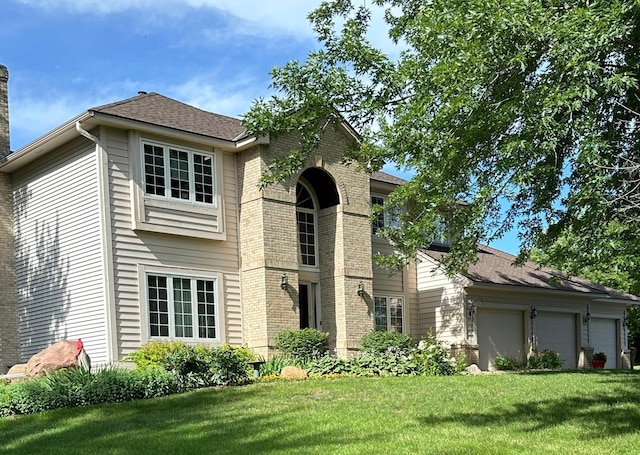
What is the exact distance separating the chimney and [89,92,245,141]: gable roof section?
3569 millimetres

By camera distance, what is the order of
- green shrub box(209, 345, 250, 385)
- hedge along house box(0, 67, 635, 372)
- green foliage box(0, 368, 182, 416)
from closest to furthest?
green foliage box(0, 368, 182, 416)
green shrub box(209, 345, 250, 385)
hedge along house box(0, 67, 635, 372)

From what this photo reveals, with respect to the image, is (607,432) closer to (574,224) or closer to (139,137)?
(574,224)

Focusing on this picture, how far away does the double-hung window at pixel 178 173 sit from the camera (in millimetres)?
18594

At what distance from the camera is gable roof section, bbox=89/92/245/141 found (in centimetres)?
1853

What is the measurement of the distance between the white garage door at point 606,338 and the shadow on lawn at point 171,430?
709 inches

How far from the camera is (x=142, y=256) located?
1828 cm

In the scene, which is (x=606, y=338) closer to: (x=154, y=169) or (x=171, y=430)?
(x=154, y=169)

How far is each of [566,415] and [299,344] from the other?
29.4 feet

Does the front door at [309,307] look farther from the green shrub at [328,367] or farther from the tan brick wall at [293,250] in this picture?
the green shrub at [328,367]

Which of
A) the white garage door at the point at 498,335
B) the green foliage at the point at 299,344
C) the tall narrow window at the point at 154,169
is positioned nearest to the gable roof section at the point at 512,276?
the white garage door at the point at 498,335

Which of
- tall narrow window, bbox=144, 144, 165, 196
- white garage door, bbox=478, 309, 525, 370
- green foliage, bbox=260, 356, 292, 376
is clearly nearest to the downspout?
tall narrow window, bbox=144, 144, 165, 196

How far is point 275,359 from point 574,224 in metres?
10.3

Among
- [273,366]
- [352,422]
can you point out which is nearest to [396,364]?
[273,366]

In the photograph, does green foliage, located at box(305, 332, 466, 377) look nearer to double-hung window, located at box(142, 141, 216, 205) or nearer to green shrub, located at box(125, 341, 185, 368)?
green shrub, located at box(125, 341, 185, 368)
